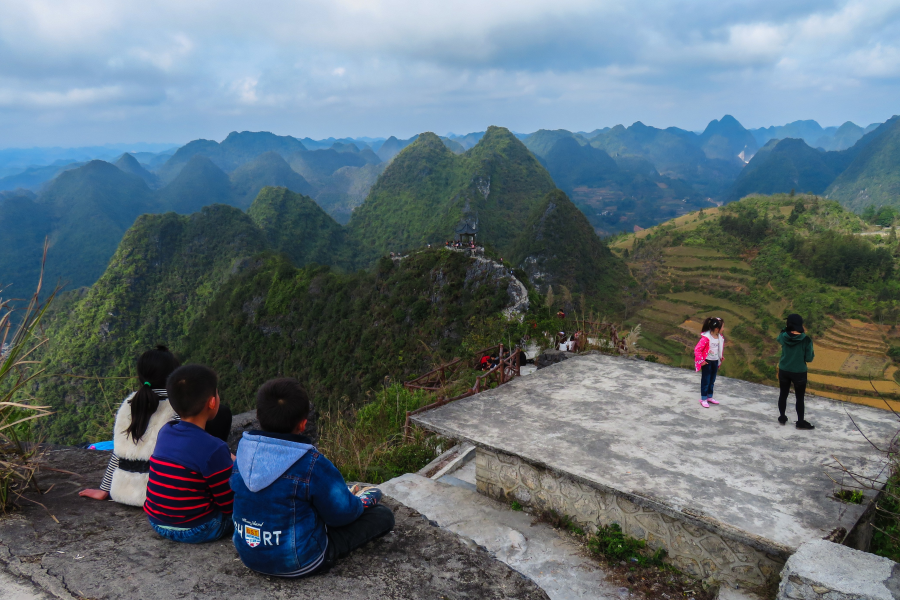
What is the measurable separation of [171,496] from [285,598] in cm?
81

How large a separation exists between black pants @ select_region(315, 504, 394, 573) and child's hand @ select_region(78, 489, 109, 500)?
1622 mm

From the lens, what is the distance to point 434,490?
4.41m

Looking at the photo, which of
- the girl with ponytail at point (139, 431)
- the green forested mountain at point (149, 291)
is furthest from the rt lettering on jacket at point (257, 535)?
the green forested mountain at point (149, 291)

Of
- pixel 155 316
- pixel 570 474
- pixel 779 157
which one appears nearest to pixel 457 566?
pixel 570 474

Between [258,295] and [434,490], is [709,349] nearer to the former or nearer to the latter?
[434,490]

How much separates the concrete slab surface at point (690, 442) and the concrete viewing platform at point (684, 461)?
12 mm

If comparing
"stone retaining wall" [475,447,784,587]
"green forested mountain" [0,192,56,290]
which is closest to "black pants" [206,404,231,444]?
"stone retaining wall" [475,447,784,587]

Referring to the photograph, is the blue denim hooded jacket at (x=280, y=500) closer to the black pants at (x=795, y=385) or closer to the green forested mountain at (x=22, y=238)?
the black pants at (x=795, y=385)

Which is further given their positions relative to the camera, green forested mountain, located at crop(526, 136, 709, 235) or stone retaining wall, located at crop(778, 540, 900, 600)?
green forested mountain, located at crop(526, 136, 709, 235)

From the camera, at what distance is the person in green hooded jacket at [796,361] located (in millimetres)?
4305

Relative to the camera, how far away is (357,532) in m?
2.57

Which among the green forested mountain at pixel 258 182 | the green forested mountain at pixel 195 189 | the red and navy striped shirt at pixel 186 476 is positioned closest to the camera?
the red and navy striped shirt at pixel 186 476

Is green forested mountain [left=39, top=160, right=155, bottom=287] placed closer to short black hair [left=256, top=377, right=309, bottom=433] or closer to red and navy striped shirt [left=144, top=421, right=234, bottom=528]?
red and navy striped shirt [left=144, top=421, right=234, bottom=528]

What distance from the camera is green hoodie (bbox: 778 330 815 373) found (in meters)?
4.33
